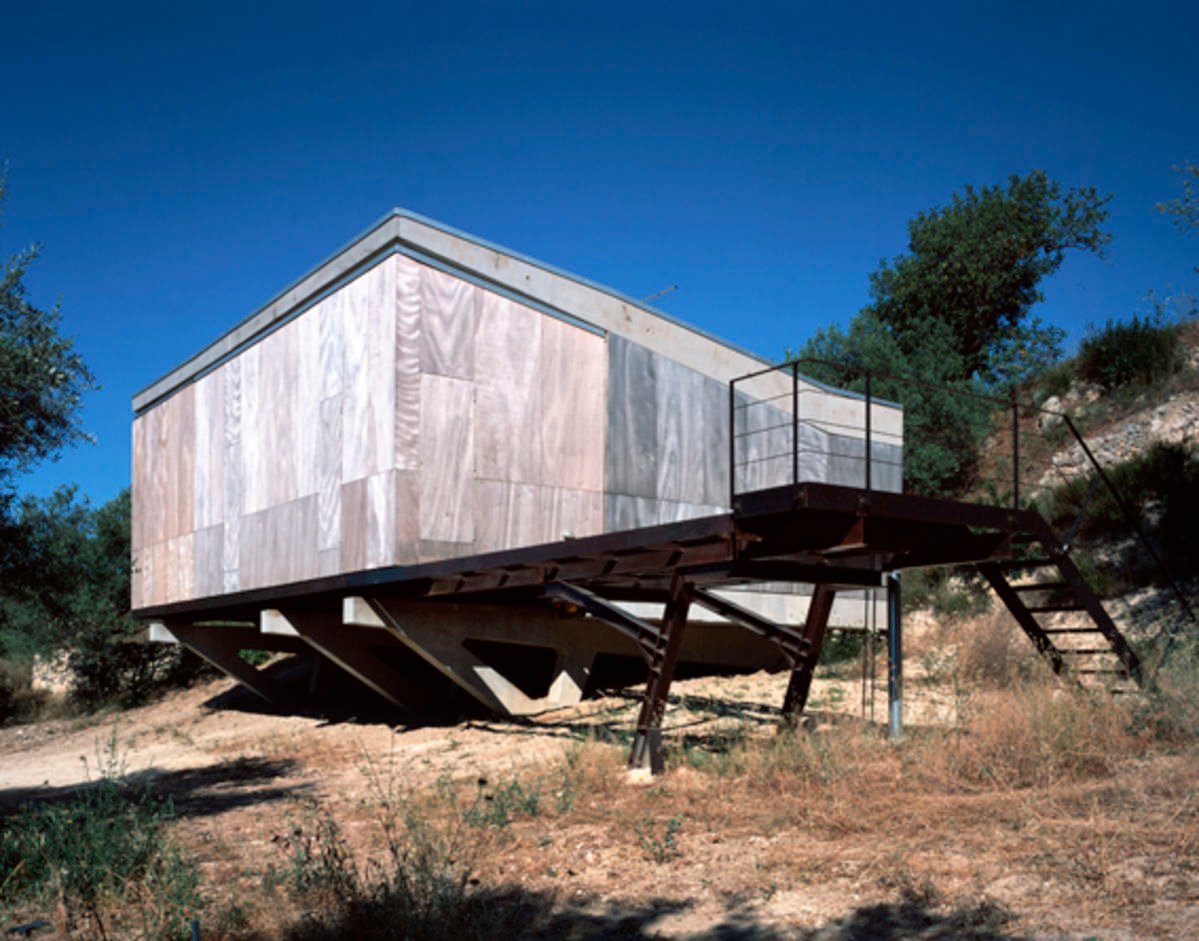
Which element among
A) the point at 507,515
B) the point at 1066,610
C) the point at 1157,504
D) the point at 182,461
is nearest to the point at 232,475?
the point at 182,461

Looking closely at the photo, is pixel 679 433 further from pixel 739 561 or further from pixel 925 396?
pixel 925 396

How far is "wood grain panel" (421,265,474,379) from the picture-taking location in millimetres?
13719

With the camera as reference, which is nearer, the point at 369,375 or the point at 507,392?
the point at 369,375

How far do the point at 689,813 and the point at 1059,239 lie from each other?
93.5 ft

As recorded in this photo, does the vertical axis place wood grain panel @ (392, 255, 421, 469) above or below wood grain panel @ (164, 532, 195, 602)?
above

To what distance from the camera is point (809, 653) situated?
12234mm

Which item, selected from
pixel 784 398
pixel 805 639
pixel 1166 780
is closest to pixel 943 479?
pixel 784 398

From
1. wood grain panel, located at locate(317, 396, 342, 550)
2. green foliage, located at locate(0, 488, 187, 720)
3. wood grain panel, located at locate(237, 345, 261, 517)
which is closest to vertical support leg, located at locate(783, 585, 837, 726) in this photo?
wood grain panel, located at locate(317, 396, 342, 550)

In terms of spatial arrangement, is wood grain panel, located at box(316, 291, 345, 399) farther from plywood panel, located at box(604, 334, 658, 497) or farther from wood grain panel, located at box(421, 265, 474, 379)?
plywood panel, located at box(604, 334, 658, 497)

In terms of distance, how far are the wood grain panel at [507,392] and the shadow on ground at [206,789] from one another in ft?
14.7

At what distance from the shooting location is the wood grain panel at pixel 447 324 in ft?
45.0

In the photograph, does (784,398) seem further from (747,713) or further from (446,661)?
(446,661)

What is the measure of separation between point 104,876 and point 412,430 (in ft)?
24.2

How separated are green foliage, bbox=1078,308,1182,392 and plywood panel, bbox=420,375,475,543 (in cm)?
1784
